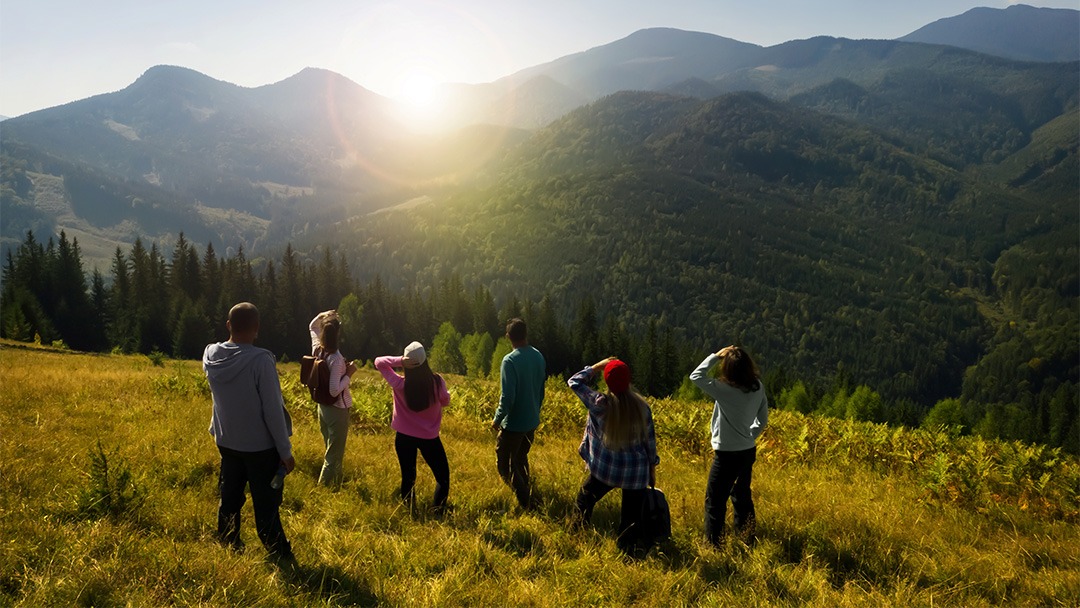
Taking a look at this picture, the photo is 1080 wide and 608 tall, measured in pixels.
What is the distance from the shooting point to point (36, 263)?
6619 centimetres

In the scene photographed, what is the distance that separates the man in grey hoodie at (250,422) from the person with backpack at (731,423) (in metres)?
4.47

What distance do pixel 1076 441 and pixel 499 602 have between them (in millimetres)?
101963

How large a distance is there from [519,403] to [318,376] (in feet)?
8.92

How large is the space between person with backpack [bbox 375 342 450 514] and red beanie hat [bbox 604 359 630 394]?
2.09m

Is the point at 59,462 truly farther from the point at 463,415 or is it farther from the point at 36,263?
Result: the point at 36,263

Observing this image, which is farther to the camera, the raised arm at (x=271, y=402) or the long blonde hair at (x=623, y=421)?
the long blonde hair at (x=623, y=421)

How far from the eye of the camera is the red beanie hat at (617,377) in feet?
19.9

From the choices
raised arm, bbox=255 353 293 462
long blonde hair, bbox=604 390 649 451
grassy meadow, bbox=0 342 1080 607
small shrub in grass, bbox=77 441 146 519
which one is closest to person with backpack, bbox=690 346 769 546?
grassy meadow, bbox=0 342 1080 607

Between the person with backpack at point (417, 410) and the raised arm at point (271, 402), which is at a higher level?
the raised arm at point (271, 402)

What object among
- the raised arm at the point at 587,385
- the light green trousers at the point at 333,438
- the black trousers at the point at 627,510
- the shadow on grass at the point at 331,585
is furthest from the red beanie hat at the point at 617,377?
the light green trousers at the point at 333,438

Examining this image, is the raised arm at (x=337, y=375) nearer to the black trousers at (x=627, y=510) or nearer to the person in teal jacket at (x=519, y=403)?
the person in teal jacket at (x=519, y=403)

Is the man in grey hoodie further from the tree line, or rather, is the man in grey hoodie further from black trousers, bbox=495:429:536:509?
the tree line

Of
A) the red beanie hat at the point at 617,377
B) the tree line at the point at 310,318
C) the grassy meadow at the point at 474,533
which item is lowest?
the tree line at the point at 310,318

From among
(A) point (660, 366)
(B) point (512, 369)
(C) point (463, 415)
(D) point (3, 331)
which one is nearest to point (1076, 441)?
(A) point (660, 366)
